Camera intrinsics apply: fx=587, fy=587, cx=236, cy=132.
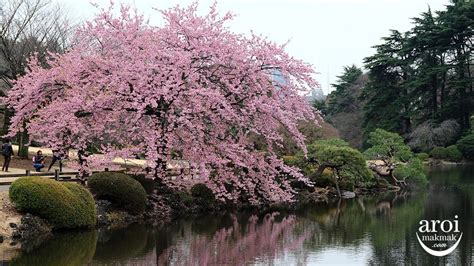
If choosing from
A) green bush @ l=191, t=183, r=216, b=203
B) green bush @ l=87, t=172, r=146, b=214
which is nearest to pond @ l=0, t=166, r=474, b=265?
green bush @ l=87, t=172, r=146, b=214

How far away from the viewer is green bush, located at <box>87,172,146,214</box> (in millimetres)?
16297

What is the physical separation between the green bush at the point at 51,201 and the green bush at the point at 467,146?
3700cm

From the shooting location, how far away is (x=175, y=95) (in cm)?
1702

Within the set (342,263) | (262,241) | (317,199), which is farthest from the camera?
(317,199)

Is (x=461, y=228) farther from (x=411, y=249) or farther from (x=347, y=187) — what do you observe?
(x=347, y=187)

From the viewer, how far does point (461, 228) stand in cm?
1532

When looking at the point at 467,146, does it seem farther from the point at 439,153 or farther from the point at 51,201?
the point at 51,201

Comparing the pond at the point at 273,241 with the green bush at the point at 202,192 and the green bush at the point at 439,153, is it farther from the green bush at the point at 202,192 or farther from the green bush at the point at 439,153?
the green bush at the point at 439,153

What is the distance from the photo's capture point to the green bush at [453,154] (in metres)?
45.5

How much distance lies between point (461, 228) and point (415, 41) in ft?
119

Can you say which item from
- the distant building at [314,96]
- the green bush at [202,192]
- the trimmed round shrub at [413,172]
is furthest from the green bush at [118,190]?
the trimmed round shrub at [413,172]

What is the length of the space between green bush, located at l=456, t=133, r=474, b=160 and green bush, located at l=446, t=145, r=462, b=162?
1.26 feet

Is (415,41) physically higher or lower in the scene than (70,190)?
higher

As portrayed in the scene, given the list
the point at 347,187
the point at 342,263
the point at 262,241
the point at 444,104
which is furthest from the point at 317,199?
the point at 444,104
